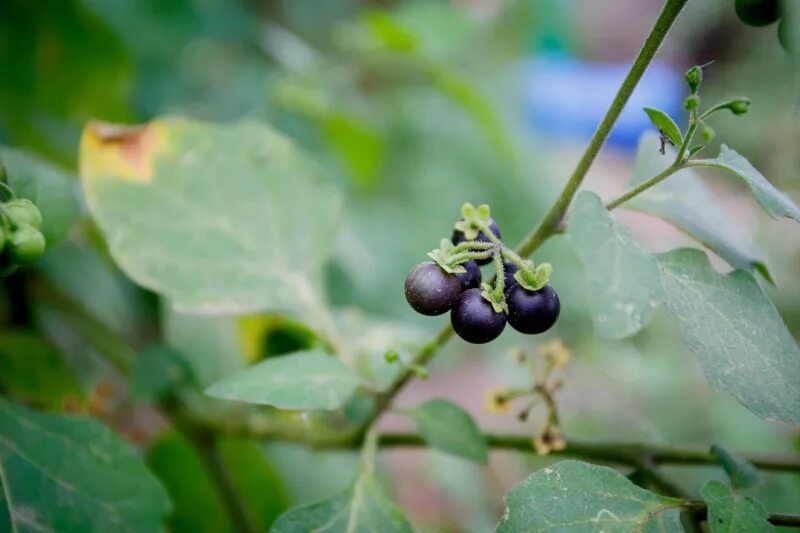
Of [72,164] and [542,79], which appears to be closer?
[72,164]

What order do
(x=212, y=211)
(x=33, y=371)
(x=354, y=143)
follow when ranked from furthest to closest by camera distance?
(x=354, y=143) → (x=33, y=371) → (x=212, y=211)

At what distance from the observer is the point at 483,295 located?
1.82 feet

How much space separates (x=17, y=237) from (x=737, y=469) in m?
0.67

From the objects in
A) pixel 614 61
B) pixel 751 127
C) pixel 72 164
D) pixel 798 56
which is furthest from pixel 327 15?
pixel 614 61

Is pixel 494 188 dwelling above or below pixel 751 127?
below

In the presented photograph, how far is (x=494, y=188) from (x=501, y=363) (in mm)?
632

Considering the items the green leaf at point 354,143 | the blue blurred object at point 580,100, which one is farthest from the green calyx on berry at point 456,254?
the blue blurred object at point 580,100

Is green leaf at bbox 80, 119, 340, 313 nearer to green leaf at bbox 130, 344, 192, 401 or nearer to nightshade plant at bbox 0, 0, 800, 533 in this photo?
nightshade plant at bbox 0, 0, 800, 533

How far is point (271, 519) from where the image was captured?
116 cm

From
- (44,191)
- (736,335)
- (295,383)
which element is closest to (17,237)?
(44,191)

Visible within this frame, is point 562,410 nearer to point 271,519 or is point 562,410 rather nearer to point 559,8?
point 271,519

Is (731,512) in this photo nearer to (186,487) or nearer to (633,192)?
(633,192)

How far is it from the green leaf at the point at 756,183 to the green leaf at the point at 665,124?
0.03m

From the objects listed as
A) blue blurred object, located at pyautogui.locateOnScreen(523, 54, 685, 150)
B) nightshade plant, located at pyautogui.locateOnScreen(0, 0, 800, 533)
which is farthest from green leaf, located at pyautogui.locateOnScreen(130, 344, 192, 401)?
blue blurred object, located at pyautogui.locateOnScreen(523, 54, 685, 150)
